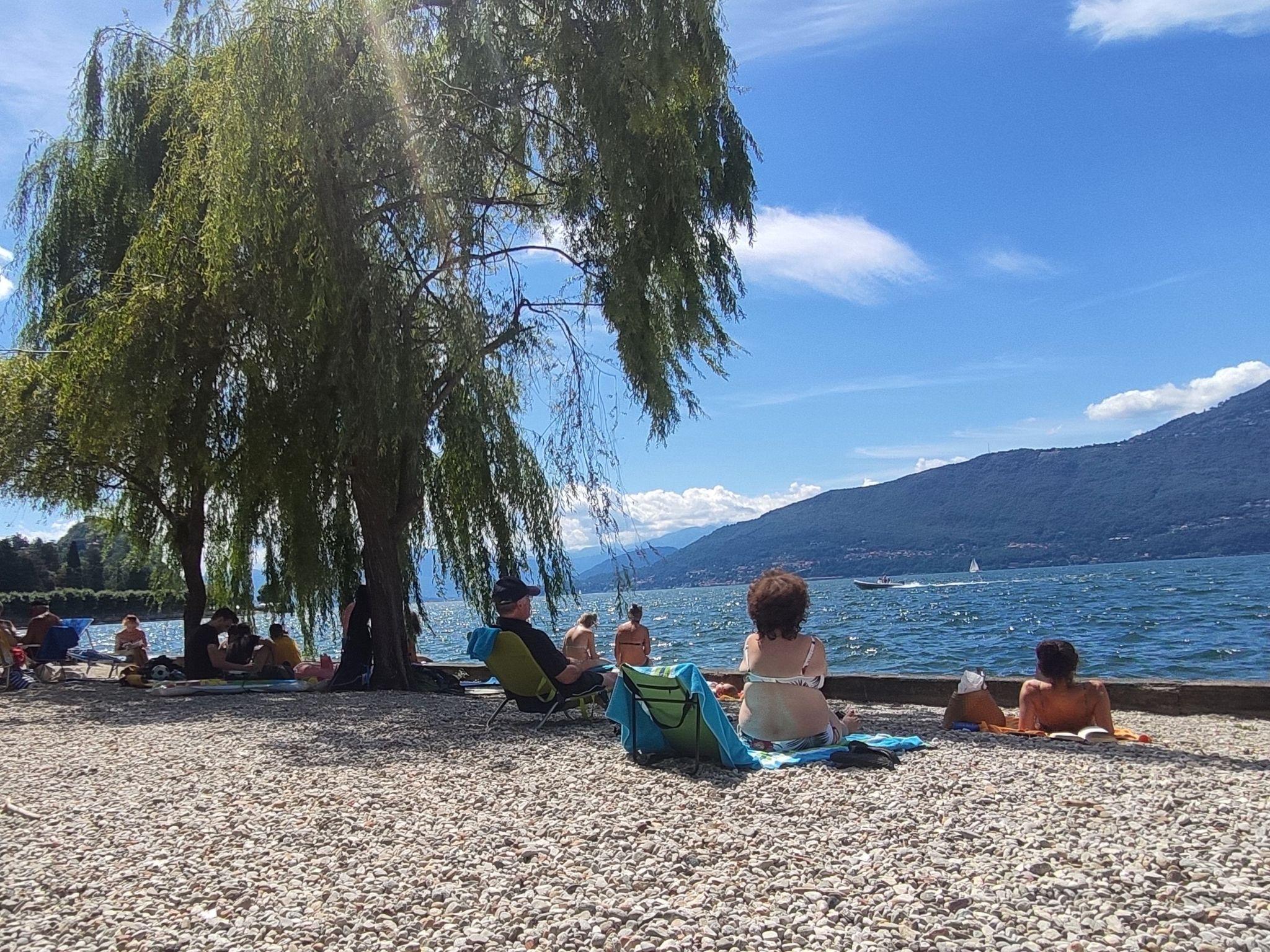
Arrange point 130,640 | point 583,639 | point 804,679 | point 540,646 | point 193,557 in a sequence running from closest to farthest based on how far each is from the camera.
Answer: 1. point 804,679
2. point 540,646
3. point 583,639
4. point 193,557
5. point 130,640

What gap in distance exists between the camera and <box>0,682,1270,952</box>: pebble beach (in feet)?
9.98

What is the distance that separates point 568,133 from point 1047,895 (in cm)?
792

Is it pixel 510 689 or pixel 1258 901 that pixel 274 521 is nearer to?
pixel 510 689

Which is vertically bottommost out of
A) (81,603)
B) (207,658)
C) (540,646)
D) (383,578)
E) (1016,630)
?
(1016,630)

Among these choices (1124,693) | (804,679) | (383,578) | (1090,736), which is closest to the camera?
(804,679)

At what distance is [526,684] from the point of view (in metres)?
7.22

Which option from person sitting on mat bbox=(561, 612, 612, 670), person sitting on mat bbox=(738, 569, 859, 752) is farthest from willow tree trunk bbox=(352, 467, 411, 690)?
person sitting on mat bbox=(738, 569, 859, 752)

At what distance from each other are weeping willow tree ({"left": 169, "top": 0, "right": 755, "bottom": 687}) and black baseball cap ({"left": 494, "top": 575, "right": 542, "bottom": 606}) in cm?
263

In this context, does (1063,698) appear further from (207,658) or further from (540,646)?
(207,658)

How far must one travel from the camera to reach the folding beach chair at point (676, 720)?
515cm

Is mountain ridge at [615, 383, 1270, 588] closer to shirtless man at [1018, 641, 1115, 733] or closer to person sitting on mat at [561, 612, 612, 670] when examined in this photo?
person sitting on mat at [561, 612, 612, 670]

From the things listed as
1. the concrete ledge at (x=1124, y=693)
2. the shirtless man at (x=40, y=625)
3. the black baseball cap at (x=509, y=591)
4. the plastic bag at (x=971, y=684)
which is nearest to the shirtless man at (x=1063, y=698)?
the plastic bag at (x=971, y=684)

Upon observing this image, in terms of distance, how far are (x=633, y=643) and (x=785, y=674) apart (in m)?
5.82

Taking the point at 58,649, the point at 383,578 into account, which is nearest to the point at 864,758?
the point at 383,578
